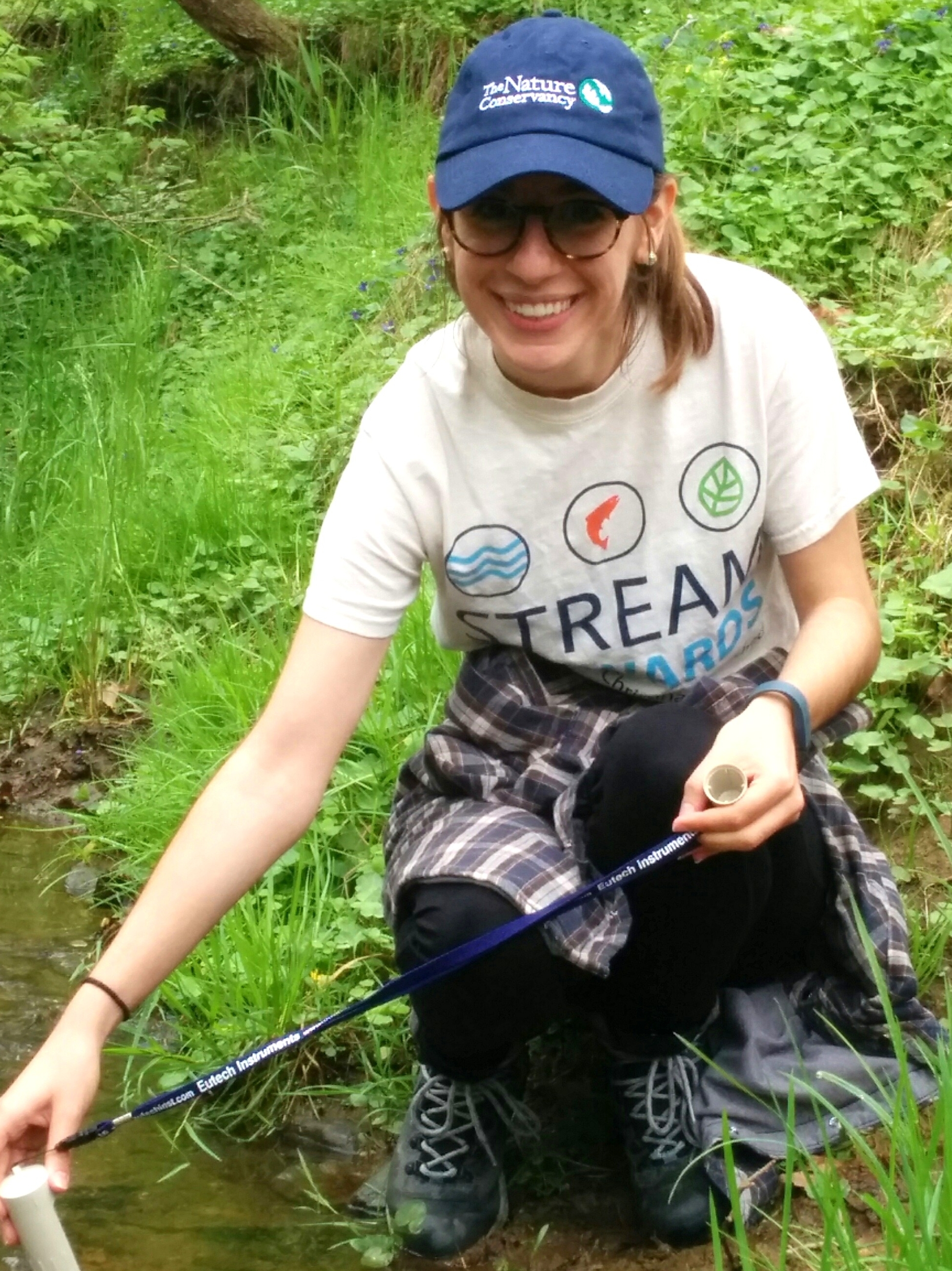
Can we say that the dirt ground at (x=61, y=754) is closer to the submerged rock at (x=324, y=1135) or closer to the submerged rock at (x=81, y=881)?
the submerged rock at (x=81, y=881)

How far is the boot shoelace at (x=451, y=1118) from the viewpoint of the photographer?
203cm

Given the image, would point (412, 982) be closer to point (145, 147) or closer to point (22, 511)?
point (22, 511)

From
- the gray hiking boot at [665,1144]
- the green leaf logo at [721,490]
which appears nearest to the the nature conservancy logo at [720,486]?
the green leaf logo at [721,490]

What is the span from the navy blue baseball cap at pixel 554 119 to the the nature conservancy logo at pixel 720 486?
34 cm

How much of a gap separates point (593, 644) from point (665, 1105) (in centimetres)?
60

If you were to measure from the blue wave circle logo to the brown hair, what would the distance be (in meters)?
0.26

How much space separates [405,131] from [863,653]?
455 cm

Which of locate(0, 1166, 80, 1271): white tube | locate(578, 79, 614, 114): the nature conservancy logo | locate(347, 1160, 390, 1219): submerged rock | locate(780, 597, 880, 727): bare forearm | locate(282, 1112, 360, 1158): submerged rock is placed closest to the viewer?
locate(0, 1166, 80, 1271): white tube

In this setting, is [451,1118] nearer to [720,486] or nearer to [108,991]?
[108,991]

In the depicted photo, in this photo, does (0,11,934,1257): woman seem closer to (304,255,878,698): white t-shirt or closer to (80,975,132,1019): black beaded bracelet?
(304,255,878,698): white t-shirt

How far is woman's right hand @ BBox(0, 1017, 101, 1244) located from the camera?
1.46m

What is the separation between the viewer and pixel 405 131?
5.97 meters

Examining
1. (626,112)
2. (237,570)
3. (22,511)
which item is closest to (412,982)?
(626,112)

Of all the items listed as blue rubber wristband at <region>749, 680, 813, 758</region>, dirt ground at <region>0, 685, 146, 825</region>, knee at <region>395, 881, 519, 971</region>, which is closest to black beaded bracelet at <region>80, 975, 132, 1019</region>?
knee at <region>395, 881, 519, 971</region>
